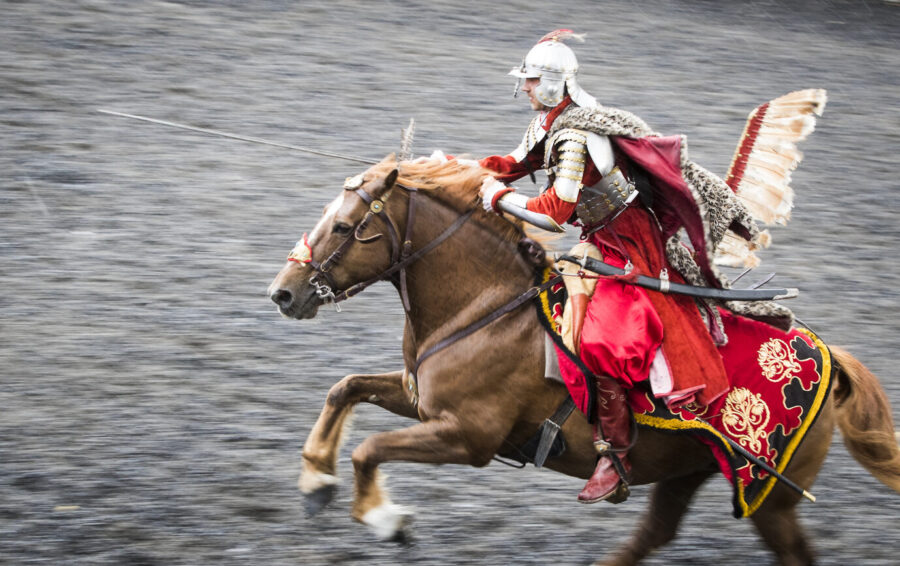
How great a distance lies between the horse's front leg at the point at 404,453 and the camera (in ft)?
14.4

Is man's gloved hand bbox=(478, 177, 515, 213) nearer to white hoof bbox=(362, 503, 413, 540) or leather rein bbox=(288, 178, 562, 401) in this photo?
leather rein bbox=(288, 178, 562, 401)

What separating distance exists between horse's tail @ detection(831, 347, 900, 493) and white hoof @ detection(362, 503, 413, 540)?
2015 millimetres

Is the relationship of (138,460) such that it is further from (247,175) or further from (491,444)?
(247,175)

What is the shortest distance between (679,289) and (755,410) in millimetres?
635

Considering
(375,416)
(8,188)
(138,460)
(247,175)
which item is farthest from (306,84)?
(138,460)

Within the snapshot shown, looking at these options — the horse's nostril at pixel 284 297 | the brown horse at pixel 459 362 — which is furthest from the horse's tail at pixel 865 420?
the horse's nostril at pixel 284 297

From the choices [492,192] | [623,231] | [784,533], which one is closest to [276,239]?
[492,192]

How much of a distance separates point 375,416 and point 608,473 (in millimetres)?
2363

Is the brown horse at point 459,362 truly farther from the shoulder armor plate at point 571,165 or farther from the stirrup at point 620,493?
the shoulder armor plate at point 571,165

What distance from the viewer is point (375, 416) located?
6516mm

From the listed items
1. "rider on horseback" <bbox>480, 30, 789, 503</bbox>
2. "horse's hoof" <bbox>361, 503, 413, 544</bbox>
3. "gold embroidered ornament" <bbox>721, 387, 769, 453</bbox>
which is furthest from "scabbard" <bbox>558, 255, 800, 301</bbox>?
"horse's hoof" <bbox>361, 503, 413, 544</bbox>

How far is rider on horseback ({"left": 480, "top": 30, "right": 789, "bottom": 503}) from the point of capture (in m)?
4.18

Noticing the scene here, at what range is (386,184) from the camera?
4.28 metres

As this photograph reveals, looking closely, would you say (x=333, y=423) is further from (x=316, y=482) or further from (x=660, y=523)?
(x=660, y=523)
